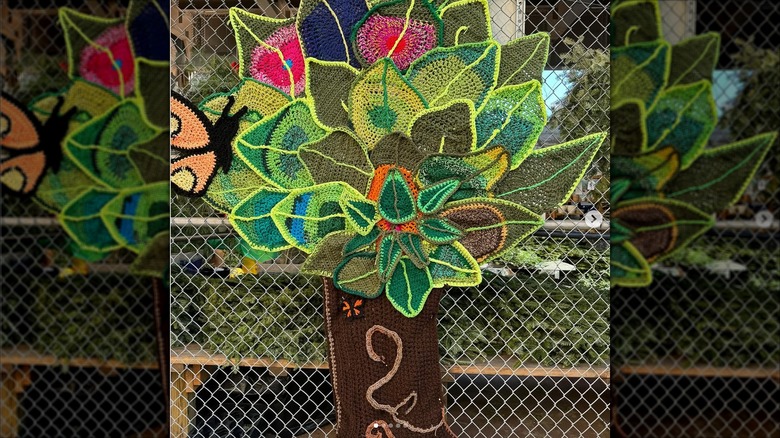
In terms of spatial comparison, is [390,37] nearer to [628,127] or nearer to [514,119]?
[514,119]

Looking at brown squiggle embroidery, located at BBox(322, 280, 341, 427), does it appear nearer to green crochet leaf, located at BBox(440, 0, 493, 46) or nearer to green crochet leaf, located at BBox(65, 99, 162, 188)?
green crochet leaf, located at BBox(440, 0, 493, 46)

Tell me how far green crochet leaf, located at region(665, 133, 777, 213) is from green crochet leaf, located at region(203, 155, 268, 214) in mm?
1336

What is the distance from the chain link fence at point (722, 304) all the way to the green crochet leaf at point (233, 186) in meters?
1.34

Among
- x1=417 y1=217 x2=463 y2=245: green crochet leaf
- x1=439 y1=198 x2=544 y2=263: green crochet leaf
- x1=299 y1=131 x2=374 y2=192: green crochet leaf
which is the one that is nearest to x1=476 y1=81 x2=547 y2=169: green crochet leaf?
x1=439 y1=198 x2=544 y2=263: green crochet leaf

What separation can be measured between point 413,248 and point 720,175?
976 mm

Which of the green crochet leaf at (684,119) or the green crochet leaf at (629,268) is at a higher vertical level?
the green crochet leaf at (684,119)

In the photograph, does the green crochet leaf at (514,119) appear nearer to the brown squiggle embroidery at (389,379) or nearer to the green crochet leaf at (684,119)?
the brown squiggle embroidery at (389,379)

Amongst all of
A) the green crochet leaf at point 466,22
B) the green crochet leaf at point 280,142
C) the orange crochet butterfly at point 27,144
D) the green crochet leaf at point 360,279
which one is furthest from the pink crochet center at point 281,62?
the orange crochet butterfly at point 27,144

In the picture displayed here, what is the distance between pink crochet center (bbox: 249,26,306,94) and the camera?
1.88 meters

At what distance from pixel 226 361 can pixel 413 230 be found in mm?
1085

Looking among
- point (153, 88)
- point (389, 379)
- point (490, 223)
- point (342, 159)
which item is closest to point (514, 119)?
point (490, 223)

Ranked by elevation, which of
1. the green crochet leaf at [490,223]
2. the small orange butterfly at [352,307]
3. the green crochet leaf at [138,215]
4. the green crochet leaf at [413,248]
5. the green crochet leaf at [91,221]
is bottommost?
the small orange butterfly at [352,307]

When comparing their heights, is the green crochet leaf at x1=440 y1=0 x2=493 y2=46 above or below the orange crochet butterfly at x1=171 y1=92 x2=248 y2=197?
above

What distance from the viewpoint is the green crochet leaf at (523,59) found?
1826mm
